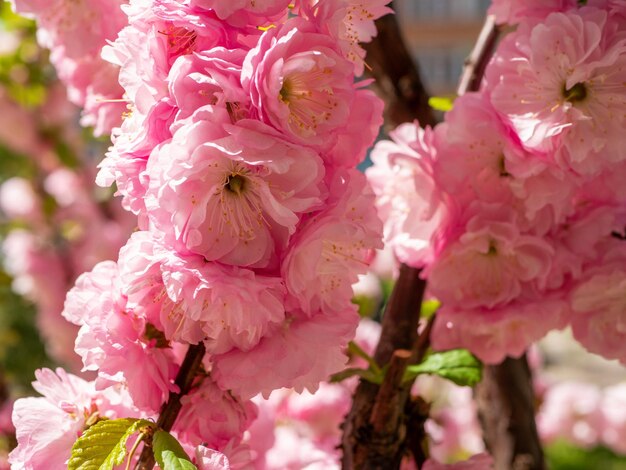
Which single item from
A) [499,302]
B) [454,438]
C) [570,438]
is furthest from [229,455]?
[570,438]

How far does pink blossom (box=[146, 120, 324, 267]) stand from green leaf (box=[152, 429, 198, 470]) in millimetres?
106

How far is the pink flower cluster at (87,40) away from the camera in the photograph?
601 mm

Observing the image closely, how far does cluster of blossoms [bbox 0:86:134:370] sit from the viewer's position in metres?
2.21

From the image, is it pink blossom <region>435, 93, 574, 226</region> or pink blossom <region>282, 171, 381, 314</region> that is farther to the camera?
pink blossom <region>435, 93, 574, 226</region>

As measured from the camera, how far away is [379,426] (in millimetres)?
579

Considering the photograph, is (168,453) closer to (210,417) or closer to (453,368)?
(210,417)

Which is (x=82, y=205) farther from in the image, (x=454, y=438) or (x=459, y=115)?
(x=459, y=115)

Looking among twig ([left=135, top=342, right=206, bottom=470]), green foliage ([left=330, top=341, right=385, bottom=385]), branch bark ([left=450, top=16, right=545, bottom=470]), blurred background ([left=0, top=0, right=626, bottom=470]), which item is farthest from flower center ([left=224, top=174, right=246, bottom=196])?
blurred background ([left=0, top=0, right=626, bottom=470])

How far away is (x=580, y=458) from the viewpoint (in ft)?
9.37

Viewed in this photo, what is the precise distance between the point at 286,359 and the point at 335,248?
81 mm

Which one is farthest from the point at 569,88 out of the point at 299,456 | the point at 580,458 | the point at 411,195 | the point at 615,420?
the point at 580,458

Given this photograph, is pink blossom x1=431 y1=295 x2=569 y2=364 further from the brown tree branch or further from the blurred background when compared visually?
the blurred background

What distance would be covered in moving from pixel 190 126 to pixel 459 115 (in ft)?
0.83

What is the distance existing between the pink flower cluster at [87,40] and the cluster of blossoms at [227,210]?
16 centimetres
